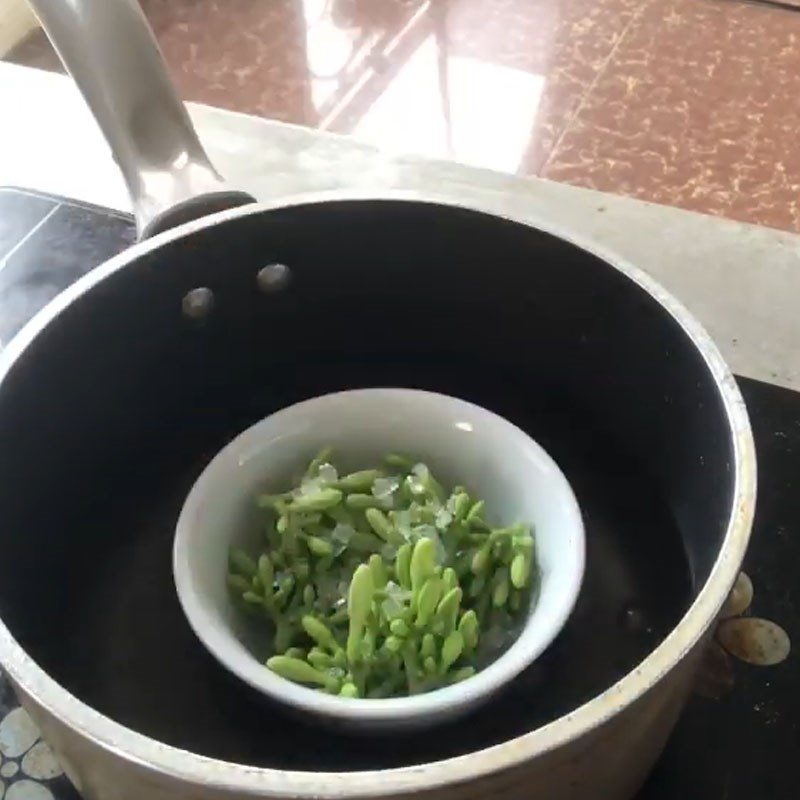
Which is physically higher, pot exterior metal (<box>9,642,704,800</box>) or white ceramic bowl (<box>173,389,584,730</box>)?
pot exterior metal (<box>9,642,704,800</box>)

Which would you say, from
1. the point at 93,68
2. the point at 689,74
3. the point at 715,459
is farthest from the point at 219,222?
the point at 689,74

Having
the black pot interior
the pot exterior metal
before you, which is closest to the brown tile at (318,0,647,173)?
the black pot interior

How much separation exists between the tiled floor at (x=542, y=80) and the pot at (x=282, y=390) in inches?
9.6

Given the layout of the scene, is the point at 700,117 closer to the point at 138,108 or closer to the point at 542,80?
the point at 542,80

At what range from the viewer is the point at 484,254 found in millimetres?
457

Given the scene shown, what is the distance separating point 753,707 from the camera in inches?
16.2

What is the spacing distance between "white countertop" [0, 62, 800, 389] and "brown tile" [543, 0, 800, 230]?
8 cm

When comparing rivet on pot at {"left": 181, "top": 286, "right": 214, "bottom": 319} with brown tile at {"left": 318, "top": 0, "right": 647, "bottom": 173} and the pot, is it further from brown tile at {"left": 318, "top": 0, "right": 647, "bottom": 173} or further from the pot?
brown tile at {"left": 318, "top": 0, "right": 647, "bottom": 173}

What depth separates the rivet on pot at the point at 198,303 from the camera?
0.46m

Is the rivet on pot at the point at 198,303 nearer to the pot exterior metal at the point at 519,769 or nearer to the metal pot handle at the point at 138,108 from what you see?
the metal pot handle at the point at 138,108

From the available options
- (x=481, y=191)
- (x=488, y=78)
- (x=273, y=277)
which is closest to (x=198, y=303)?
(x=273, y=277)

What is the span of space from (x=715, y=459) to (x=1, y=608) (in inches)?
8.8

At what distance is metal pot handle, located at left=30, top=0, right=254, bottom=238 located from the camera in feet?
1.53

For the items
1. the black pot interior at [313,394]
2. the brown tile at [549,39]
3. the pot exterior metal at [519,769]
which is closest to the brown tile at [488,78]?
the brown tile at [549,39]
